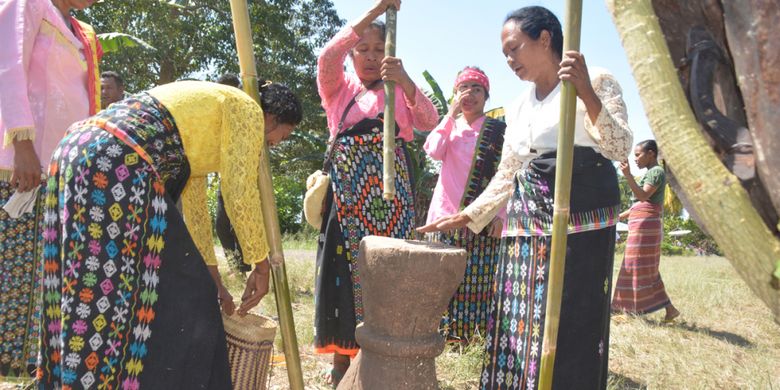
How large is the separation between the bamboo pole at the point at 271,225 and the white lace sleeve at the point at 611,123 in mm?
1340

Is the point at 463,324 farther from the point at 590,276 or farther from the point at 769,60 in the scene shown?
the point at 769,60

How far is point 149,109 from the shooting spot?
7.11 ft

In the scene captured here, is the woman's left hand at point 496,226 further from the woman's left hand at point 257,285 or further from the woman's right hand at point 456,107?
the woman's left hand at point 257,285

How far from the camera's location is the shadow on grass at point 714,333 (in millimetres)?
5131

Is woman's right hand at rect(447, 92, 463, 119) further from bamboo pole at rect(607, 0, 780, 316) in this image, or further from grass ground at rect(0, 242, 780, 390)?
bamboo pole at rect(607, 0, 780, 316)

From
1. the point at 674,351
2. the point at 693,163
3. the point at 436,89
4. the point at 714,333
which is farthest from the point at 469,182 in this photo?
the point at 436,89

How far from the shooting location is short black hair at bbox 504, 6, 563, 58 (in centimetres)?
261

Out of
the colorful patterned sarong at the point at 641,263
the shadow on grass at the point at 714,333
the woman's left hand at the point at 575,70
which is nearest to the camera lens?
the woman's left hand at the point at 575,70

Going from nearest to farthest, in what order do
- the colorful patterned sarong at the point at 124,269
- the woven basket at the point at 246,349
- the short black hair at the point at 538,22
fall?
1. the colorful patterned sarong at the point at 124,269
2. the woven basket at the point at 246,349
3. the short black hair at the point at 538,22

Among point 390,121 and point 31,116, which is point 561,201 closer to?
point 390,121

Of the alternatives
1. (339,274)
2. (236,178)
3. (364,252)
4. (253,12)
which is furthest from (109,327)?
(253,12)

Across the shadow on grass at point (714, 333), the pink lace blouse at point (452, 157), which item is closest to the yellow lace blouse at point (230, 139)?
the pink lace blouse at point (452, 157)

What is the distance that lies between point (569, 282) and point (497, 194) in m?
0.61

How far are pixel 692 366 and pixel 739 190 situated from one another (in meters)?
3.72
